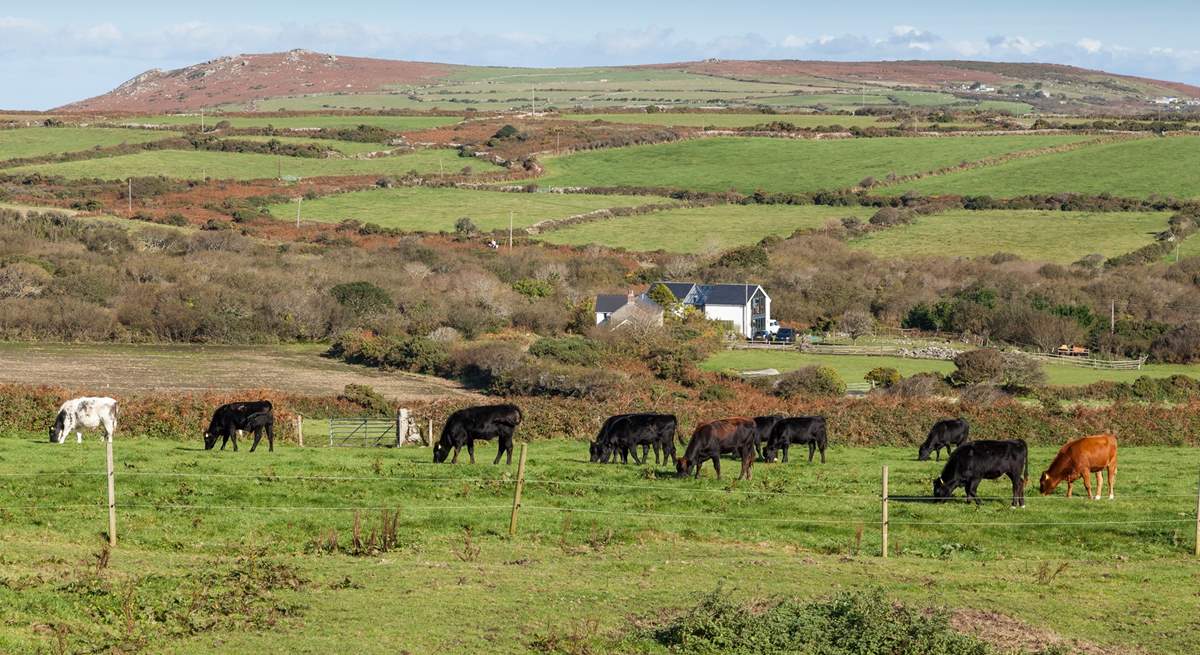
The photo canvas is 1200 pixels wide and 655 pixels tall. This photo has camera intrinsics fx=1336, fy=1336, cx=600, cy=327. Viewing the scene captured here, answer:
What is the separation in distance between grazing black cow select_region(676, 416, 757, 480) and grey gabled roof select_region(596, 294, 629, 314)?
3986 centimetres

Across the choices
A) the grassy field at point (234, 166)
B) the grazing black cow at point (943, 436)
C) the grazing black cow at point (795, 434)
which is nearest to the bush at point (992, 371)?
the grazing black cow at point (943, 436)

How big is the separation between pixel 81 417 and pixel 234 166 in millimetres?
92671

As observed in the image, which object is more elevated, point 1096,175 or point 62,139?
point 62,139

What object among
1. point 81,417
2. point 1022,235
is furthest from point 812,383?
point 1022,235

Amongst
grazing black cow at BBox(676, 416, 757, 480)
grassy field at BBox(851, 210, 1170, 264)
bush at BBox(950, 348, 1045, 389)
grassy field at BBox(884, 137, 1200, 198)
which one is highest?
grassy field at BBox(884, 137, 1200, 198)

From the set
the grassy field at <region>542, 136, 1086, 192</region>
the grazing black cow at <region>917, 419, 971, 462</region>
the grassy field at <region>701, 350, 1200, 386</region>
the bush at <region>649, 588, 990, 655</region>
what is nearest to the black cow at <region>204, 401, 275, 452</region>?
the grazing black cow at <region>917, 419, 971, 462</region>

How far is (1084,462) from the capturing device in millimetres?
22797

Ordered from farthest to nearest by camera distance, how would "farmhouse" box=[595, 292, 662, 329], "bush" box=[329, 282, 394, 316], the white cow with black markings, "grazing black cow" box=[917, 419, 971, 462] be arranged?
"bush" box=[329, 282, 394, 316] < "farmhouse" box=[595, 292, 662, 329] < "grazing black cow" box=[917, 419, 971, 462] < the white cow with black markings

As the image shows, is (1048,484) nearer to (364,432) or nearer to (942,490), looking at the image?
→ (942,490)

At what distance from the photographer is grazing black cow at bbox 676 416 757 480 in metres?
24.3

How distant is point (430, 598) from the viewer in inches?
620

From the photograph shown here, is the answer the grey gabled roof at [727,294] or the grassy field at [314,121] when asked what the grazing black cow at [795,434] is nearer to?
the grey gabled roof at [727,294]

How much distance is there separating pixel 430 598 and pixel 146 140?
123 m

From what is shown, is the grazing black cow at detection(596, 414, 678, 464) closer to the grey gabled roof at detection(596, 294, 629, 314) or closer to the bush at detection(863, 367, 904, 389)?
the bush at detection(863, 367, 904, 389)
